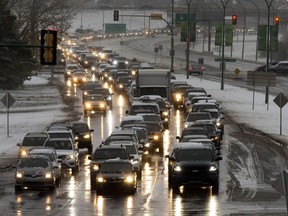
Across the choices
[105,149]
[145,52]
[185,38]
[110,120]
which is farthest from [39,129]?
[145,52]

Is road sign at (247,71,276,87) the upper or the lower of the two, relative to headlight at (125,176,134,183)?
upper

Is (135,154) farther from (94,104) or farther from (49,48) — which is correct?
(94,104)

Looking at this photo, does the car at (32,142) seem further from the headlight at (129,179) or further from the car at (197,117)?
the car at (197,117)

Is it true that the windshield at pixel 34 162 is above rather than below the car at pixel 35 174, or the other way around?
above

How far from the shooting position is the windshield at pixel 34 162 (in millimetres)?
35438

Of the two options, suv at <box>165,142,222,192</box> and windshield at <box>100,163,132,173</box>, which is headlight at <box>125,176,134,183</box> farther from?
suv at <box>165,142,222,192</box>

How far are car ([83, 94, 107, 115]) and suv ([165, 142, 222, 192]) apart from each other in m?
37.1

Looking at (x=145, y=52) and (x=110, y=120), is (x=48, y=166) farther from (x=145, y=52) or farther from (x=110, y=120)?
(x=145, y=52)

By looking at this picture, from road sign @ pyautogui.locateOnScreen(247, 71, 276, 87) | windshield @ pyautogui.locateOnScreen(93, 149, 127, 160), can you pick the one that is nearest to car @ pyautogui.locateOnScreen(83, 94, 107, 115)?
road sign @ pyautogui.locateOnScreen(247, 71, 276, 87)

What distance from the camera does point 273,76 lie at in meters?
71.5

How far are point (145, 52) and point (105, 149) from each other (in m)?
150

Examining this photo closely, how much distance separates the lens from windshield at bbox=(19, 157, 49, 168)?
3544 centimetres

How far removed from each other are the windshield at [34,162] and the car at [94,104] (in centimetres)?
3650

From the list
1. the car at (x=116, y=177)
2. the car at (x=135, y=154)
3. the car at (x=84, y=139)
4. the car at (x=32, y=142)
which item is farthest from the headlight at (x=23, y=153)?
the car at (x=116, y=177)
